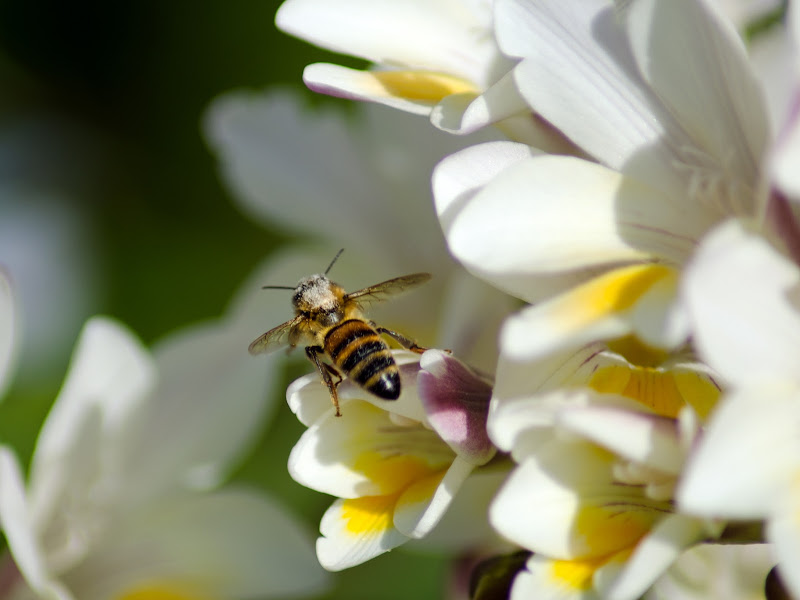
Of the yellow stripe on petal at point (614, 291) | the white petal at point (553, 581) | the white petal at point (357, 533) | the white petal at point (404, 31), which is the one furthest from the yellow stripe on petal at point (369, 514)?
the white petal at point (404, 31)

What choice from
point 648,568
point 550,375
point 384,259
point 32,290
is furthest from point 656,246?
point 32,290

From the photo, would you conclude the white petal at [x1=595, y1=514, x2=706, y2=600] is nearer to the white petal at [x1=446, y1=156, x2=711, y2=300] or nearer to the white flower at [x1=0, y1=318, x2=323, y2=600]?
the white petal at [x1=446, y1=156, x2=711, y2=300]

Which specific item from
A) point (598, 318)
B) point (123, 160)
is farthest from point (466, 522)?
point (123, 160)

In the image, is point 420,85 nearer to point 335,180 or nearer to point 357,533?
point 357,533

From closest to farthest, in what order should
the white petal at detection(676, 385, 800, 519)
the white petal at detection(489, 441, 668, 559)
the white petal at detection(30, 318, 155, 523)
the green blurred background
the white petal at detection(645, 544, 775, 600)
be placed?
the white petal at detection(676, 385, 800, 519) < the white petal at detection(489, 441, 668, 559) < the white petal at detection(645, 544, 775, 600) < the white petal at detection(30, 318, 155, 523) < the green blurred background

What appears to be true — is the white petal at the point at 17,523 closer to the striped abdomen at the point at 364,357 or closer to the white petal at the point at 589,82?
the striped abdomen at the point at 364,357

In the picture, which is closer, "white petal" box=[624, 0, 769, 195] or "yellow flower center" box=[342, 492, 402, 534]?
"white petal" box=[624, 0, 769, 195]

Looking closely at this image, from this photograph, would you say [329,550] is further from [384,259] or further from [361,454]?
[384,259]

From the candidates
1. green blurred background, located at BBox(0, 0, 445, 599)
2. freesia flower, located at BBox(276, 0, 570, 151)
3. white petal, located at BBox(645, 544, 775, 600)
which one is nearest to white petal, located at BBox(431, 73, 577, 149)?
freesia flower, located at BBox(276, 0, 570, 151)
